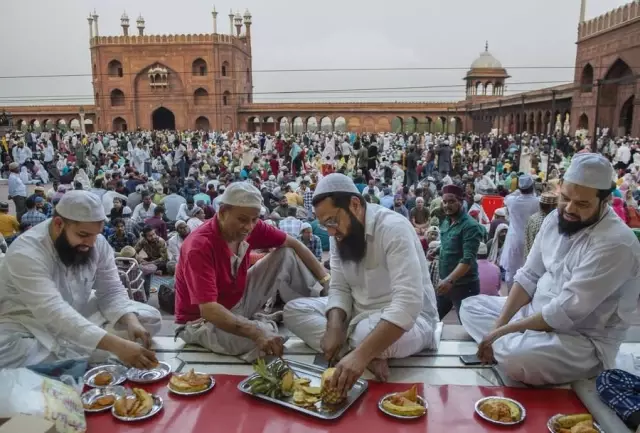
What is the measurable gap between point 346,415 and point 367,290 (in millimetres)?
691

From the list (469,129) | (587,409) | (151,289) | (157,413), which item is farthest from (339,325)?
(469,129)

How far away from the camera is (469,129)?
33844 millimetres

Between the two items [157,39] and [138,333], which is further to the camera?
[157,39]

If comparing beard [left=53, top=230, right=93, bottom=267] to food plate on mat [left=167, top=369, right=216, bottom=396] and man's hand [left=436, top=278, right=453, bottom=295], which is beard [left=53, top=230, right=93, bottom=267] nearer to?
food plate on mat [left=167, top=369, right=216, bottom=396]

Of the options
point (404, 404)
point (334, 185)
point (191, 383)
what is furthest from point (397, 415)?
point (334, 185)

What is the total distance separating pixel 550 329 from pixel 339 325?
0.96 meters

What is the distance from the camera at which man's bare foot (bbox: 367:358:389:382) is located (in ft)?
7.63

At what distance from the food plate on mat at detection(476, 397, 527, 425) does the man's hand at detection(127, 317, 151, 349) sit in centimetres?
157

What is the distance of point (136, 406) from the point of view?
2104 millimetres

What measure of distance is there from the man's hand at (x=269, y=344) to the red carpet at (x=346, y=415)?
0.25 m

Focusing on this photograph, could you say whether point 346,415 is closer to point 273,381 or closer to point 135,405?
point 273,381

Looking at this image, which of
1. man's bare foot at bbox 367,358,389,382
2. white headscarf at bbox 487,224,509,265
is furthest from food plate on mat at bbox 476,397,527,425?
white headscarf at bbox 487,224,509,265

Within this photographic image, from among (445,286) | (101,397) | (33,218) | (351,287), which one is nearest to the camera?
(101,397)

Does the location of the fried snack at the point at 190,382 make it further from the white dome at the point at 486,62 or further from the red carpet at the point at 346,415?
the white dome at the point at 486,62
